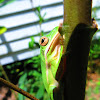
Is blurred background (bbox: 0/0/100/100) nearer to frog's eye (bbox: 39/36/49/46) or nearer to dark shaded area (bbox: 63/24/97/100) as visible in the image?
frog's eye (bbox: 39/36/49/46)

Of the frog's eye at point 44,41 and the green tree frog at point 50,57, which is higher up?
the frog's eye at point 44,41

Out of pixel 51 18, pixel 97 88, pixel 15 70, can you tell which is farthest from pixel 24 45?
pixel 97 88

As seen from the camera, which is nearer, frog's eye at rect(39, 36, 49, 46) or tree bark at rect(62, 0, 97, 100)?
tree bark at rect(62, 0, 97, 100)

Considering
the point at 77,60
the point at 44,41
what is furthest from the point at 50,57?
the point at 77,60

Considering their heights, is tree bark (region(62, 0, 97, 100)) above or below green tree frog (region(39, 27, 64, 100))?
above

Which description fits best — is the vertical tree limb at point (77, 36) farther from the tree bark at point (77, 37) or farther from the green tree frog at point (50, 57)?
the green tree frog at point (50, 57)

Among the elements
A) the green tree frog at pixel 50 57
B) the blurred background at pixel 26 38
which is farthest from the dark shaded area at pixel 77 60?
the blurred background at pixel 26 38

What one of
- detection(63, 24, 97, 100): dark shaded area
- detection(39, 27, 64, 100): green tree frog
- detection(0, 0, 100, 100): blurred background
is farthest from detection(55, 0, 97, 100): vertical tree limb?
detection(0, 0, 100, 100): blurred background

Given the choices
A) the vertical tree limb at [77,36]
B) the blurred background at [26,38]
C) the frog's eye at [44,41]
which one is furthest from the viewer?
the blurred background at [26,38]
